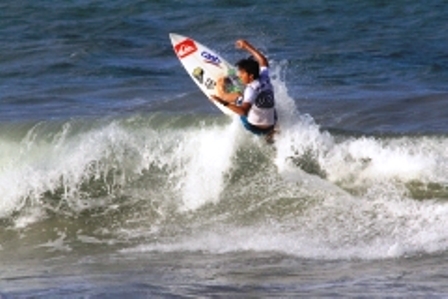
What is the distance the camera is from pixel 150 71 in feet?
63.3

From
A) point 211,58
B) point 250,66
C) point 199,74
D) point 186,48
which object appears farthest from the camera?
point 186,48

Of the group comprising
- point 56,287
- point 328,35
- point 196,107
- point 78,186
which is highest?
point 328,35

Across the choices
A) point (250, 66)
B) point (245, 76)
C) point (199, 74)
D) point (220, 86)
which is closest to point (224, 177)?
point (220, 86)

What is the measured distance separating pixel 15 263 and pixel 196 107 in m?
5.74

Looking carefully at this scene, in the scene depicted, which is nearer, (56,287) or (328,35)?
(56,287)

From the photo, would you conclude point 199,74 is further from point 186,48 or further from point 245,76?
point 245,76

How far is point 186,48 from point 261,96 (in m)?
2.31

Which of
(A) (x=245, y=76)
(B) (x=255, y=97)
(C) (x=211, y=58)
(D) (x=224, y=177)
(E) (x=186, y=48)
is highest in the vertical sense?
(E) (x=186, y=48)

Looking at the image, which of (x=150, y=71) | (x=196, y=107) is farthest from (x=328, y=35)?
(x=196, y=107)

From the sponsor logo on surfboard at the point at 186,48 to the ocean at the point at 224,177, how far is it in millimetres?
935

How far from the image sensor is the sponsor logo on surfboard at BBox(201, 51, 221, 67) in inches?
533

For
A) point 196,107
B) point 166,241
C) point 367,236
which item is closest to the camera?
point 367,236

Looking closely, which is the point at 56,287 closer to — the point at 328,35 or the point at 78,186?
Result: the point at 78,186

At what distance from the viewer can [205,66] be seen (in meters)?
13.7
